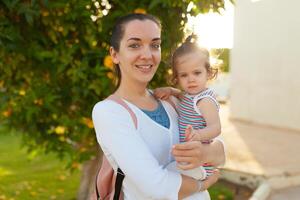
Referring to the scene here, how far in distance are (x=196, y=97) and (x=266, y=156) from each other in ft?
17.7

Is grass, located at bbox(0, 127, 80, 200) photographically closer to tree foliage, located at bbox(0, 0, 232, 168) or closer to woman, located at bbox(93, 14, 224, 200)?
tree foliage, located at bbox(0, 0, 232, 168)

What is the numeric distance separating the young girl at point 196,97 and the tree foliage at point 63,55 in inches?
43.3

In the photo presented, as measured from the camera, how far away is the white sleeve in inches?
67.2

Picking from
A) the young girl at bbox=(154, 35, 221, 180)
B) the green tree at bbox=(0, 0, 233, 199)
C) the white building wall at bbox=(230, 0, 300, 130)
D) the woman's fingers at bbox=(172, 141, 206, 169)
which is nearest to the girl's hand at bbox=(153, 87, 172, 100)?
the young girl at bbox=(154, 35, 221, 180)

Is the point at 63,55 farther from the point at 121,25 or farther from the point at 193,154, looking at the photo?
the point at 193,154

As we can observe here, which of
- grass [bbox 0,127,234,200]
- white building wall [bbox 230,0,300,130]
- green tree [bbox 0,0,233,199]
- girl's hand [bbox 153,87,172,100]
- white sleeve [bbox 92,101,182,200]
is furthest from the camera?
white building wall [bbox 230,0,300,130]

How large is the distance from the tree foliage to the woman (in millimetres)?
1241

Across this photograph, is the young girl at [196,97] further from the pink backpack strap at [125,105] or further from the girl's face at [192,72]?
the pink backpack strap at [125,105]

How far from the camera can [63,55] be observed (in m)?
3.44

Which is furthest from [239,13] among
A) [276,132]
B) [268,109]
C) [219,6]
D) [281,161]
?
[219,6]

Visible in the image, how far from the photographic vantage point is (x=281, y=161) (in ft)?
22.1

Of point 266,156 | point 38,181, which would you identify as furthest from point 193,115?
point 266,156

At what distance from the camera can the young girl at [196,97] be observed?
193 centimetres

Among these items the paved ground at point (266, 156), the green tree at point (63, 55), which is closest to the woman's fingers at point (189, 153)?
the green tree at point (63, 55)
